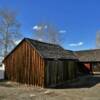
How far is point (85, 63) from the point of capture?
127ft

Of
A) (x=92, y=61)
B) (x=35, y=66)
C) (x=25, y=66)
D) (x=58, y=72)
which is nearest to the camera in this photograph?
(x=35, y=66)

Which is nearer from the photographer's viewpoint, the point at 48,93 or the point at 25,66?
the point at 48,93

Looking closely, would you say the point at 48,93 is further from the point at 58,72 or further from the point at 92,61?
the point at 92,61

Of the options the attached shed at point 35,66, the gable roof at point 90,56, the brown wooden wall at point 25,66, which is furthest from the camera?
the gable roof at point 90,56

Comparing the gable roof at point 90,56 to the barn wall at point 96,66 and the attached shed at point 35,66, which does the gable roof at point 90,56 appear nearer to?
the barn wall at point 96,66

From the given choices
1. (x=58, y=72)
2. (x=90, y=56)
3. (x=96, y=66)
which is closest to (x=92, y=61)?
(x=96, y=66)

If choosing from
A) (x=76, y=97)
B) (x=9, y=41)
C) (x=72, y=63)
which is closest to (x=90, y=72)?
(x=72, y=63)

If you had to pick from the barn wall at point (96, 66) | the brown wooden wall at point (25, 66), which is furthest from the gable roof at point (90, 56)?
the brown wooden wall at point (25, 66)

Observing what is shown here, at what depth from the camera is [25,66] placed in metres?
20.5

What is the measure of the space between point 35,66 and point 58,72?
9.50 feet

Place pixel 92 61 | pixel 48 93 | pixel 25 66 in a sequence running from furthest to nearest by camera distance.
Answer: pixel 92 61 → pixel 25 66 → pixel 48 93

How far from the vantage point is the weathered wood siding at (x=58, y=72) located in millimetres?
19062

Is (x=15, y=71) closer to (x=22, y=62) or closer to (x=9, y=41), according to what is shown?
(x=22, y=62)

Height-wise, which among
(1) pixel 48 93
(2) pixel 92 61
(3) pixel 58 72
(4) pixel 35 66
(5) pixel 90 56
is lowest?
(1) pixel 48 93
